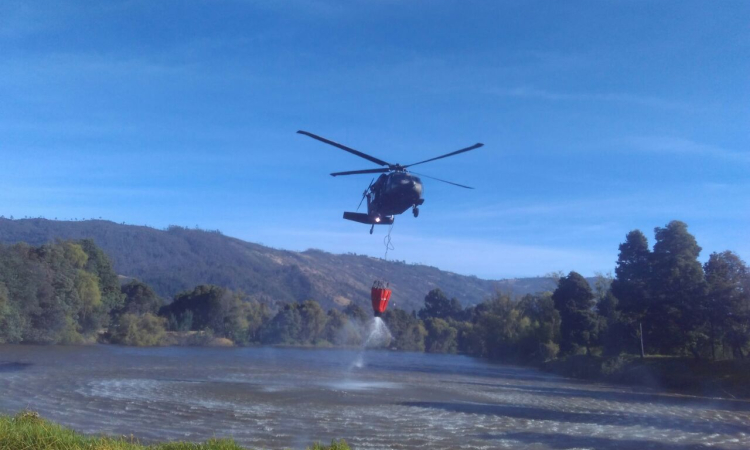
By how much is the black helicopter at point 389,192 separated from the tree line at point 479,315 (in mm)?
29528

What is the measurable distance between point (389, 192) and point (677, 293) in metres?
34.2

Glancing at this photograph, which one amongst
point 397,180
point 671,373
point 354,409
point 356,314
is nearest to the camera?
point 397,180

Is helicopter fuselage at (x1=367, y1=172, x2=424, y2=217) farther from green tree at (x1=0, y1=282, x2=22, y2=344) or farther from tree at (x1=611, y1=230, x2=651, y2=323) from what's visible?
green tree at (x1=0, y1=282, x2=22, y2=344)

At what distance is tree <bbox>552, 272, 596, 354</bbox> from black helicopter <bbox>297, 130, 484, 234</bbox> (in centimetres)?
4295

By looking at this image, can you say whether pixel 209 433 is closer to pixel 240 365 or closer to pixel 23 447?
pixel 23 447

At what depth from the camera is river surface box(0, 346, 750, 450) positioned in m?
19.0

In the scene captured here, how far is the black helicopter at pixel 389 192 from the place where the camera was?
15.4 metres

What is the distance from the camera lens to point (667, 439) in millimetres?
21172

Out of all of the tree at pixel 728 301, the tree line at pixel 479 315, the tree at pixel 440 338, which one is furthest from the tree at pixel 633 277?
the tree at pixel 440 338

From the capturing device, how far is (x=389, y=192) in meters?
15.7

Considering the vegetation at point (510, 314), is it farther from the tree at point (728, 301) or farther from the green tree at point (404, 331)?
the green tree at point (404, 331)

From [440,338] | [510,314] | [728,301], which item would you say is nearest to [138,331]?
[510,314]

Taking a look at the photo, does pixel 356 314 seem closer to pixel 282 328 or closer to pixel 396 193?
pixel 282 328

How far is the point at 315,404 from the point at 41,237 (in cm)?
19525
